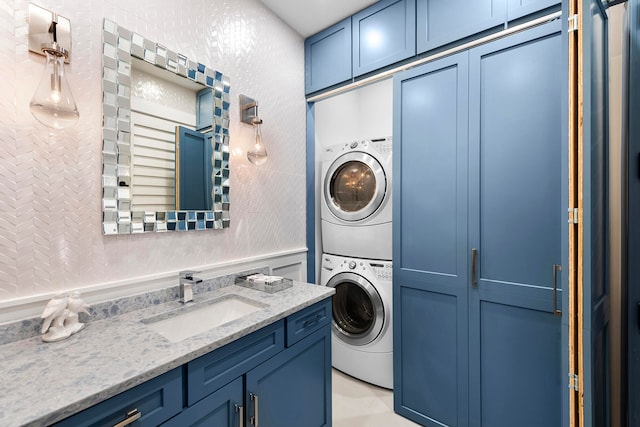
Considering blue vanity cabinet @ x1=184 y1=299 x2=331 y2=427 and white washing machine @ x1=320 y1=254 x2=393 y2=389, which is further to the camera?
white washing machine @ x1=320 y1=254 x2=393 y2=389

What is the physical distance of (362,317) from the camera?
241 cm

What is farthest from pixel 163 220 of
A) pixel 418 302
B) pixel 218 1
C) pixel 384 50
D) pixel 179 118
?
pixel 384 50

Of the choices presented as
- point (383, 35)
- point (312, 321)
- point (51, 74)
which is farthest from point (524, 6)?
point (51, 74)

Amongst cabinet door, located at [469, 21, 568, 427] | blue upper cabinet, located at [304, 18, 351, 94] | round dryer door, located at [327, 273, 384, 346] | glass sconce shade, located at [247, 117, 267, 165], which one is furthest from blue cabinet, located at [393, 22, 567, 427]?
glass sconce shade, located at [247, 117, 267, 165]

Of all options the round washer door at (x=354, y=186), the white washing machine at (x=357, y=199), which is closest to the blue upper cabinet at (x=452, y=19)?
the white washing machine at (x=357, y=199)

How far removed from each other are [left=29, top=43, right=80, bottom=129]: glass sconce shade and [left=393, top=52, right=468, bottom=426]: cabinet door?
172 centimetres

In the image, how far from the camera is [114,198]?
4.40ft

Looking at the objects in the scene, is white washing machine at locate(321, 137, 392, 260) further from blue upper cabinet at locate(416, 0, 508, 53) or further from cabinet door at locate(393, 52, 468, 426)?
blue upper cabinet at locate(416, 0, 508, 53)

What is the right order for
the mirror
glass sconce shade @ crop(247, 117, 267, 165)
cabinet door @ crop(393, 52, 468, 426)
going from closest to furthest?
the mirror → cabinet door @ crop(393, 52, 468, 426) → glass sconce shade @ crop(247, 117, 267, 165)

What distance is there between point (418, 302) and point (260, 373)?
1.14 m

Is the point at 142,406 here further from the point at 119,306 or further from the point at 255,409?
the point at 119,306

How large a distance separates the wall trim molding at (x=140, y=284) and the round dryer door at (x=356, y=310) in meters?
0.43

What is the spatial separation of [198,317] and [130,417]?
2.15ft

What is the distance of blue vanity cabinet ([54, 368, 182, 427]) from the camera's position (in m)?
0.78
